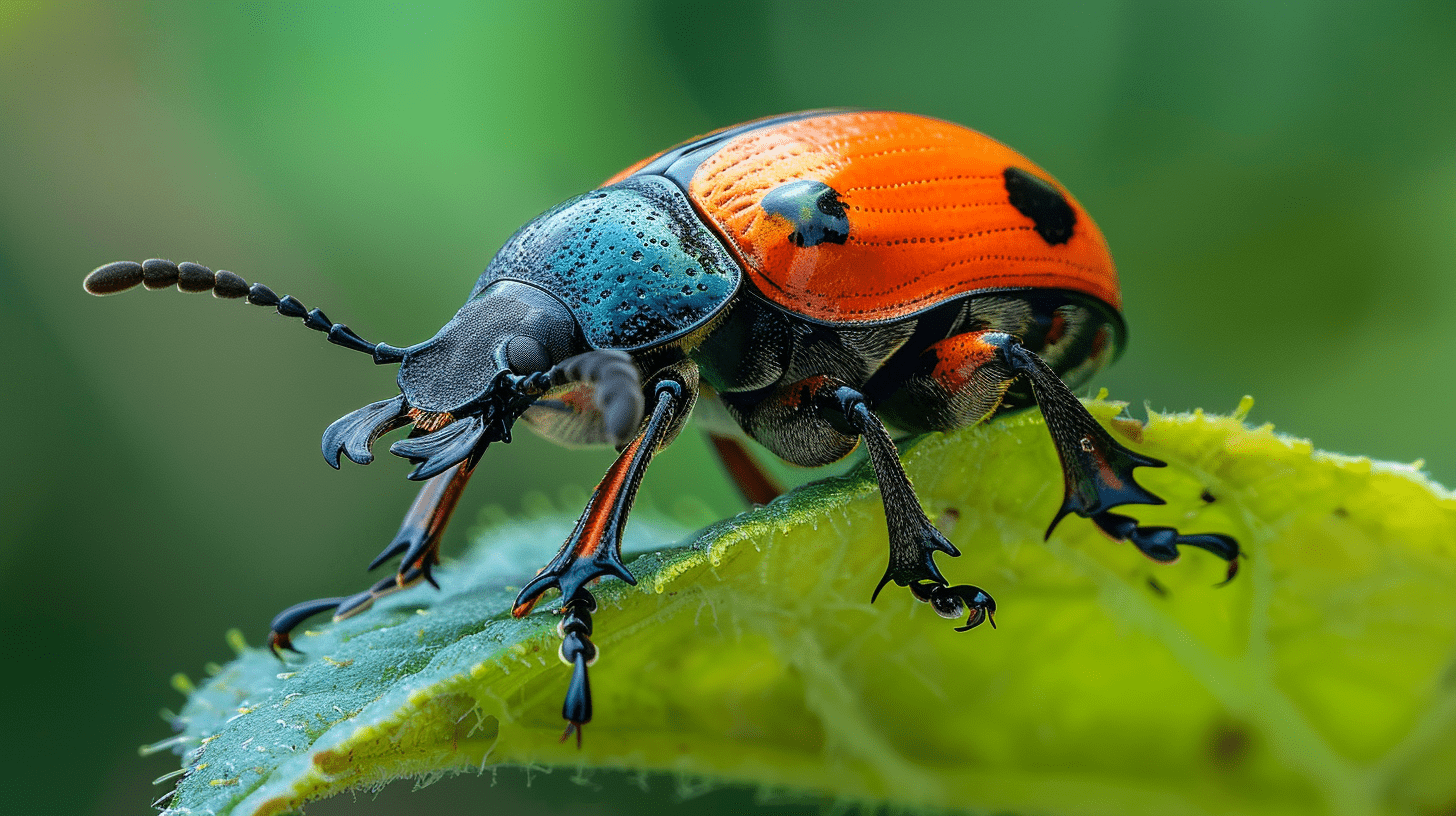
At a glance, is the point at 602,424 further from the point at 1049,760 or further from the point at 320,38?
the point at 320,38

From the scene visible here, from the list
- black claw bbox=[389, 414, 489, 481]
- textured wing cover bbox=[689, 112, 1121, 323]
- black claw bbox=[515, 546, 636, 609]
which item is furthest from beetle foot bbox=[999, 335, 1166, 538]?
black claw bbox=[389, 414, 489, 481]

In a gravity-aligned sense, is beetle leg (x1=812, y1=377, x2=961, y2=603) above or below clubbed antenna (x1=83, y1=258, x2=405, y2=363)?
below

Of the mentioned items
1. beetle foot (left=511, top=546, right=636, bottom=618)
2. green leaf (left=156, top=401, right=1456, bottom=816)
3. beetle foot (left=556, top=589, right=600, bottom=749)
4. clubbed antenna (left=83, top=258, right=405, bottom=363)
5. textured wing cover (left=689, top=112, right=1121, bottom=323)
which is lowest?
green leaf (left=156, top=401, right=1456, bottom=816)

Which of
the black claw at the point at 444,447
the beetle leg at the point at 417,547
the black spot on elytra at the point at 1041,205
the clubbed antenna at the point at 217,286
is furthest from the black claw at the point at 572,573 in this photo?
the black spot on elytra at the point at 1041,205

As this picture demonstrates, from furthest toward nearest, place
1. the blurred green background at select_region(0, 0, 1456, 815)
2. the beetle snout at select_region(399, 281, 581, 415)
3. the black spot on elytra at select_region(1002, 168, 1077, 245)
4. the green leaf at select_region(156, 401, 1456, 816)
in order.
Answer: the blurred green background at select_region(0, 0, 1456, 815) < the black spot on elytra at select_region(1002, 168, 1077, 245) < the beetle snout at select_region(399, 281, 581, 415) < the green leaf at select_region(156, 401, 1456, 816)

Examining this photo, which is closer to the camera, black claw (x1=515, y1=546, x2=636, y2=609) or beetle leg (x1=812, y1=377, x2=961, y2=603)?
black claw (x1=515, y1=546, x2=636, y2=609)

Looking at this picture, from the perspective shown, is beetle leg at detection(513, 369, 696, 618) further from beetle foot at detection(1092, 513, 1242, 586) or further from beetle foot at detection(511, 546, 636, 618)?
beetle foot at detection(1092, 513, 1242, 586)

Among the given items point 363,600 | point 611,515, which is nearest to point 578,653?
point 611,515

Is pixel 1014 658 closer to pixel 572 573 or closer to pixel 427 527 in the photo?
pixel 572 573
